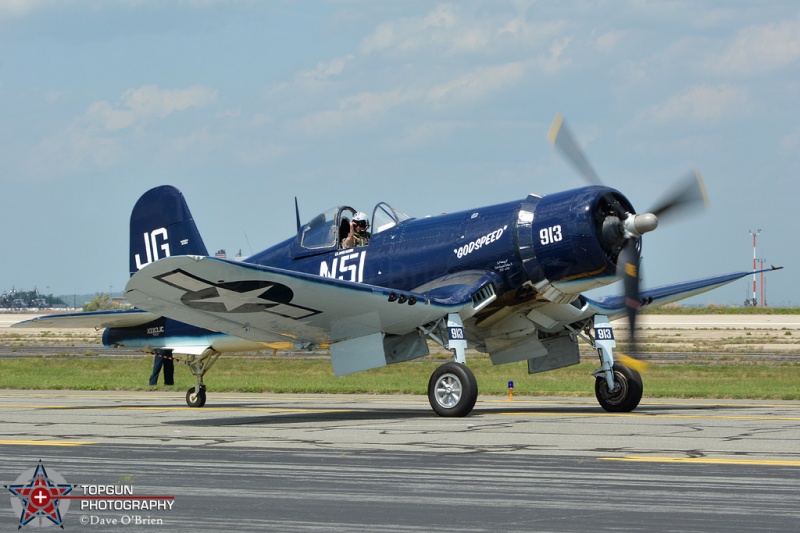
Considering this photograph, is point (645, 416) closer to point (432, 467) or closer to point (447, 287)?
point (447, 287)

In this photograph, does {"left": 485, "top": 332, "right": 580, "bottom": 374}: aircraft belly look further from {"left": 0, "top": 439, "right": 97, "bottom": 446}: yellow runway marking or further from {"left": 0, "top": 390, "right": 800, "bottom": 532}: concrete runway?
{"left": 0, "top": 439, "right": 97, "bottom": 446}: yellow runway marking

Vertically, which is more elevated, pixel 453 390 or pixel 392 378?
pixel 392 378

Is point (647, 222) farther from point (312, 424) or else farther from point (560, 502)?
point (560, 502)

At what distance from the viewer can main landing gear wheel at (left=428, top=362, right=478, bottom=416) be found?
48.5 feet

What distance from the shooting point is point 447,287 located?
623 inches

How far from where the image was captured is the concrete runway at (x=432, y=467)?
23.5ft

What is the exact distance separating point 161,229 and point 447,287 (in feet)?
20.9

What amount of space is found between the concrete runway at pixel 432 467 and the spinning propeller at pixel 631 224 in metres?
1.90

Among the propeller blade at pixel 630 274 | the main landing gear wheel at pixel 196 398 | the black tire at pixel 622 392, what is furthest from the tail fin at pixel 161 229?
the propeller blade at pixel 630 274

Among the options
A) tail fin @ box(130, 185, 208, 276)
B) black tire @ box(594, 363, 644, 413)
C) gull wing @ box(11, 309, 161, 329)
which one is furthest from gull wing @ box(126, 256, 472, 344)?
tail fin @ box(130, 185, 208, 276)

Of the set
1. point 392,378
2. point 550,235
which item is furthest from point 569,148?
point 392,378

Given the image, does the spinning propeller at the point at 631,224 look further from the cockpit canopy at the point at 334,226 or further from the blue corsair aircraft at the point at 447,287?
the cockpit canopy at the point at 334,226

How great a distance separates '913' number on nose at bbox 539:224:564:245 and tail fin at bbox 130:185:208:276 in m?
7.06

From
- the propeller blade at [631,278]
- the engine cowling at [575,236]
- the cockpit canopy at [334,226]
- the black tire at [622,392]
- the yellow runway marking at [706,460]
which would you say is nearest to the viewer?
the yellow runway marking at [706,460]
